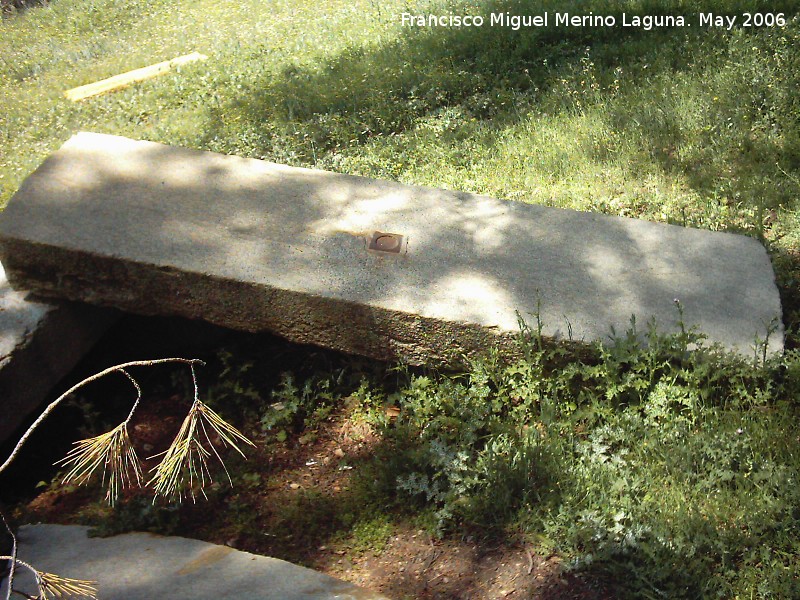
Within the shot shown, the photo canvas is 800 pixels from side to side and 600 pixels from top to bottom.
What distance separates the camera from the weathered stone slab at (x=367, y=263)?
12.0 feet

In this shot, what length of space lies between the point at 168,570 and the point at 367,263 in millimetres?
1682

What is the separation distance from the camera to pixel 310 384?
4070 mm

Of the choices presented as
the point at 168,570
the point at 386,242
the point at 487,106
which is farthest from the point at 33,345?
the point at 487,106

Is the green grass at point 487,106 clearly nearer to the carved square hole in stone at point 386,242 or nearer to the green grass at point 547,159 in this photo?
the green grass at point 547,159

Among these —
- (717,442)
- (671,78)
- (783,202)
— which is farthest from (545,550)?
(671,78)

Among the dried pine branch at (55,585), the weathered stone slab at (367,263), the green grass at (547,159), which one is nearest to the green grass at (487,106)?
the green grass at (547,159)

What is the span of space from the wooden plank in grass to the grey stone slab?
536 centimetres

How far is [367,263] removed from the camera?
12.8ft

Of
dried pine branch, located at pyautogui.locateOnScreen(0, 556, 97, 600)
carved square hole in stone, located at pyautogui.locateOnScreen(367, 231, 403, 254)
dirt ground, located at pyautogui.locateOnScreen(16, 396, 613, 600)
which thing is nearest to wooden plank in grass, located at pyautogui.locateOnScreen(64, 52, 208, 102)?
dirt ground, located at pyautogui.locateOnScreen(16, 396, 613, 600)

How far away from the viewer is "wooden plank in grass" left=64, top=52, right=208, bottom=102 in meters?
7.55

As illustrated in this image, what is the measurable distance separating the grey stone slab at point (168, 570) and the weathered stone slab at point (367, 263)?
1.15 metres

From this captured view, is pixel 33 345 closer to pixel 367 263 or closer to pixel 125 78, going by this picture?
pixel 367 263

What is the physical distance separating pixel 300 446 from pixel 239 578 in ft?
3.62

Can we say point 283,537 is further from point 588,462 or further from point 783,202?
point 783,202
